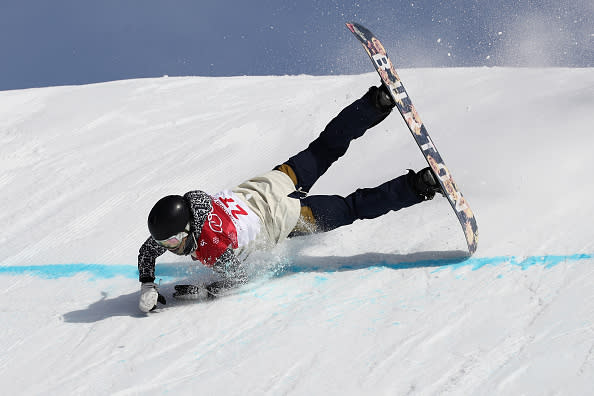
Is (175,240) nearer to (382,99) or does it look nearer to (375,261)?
(375,261)

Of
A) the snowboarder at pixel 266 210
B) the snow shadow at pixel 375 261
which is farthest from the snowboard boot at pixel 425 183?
the snow shadow at pixel 375 261

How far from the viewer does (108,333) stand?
2.92 meters

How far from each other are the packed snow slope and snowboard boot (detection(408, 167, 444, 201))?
1.06 feet

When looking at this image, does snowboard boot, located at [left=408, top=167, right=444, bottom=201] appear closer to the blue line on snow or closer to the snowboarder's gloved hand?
the blue line on snow

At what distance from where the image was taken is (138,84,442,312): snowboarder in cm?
291

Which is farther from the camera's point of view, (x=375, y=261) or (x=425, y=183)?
(x=375, y=261)

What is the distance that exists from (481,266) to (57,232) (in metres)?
2.98

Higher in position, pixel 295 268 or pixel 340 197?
pixel 340 197

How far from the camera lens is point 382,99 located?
3.37 metres

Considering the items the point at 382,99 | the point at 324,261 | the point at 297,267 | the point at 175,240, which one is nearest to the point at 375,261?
the point at 324,261

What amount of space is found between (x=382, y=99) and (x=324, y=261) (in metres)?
0.91

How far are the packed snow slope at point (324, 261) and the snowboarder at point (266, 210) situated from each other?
0.68ft

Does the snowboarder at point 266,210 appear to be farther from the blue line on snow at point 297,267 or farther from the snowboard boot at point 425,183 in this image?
the blue line on snow at point 297,267

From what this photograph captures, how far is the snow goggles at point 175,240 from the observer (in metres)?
2.84
